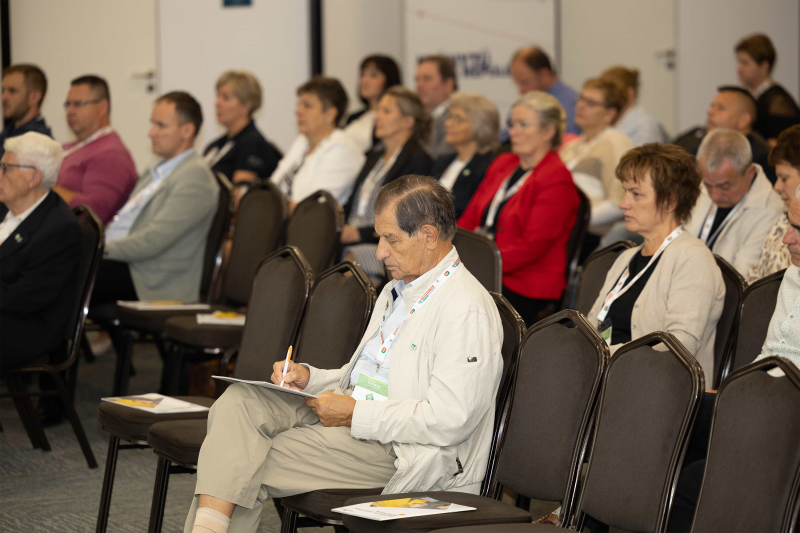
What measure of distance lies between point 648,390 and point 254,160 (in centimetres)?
434

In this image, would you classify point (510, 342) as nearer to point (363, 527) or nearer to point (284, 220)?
point (363, 527)

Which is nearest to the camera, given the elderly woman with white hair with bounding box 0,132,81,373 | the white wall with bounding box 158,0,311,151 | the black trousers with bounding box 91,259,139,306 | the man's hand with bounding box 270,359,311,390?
the man's hand with bounding box 270,359,311,390

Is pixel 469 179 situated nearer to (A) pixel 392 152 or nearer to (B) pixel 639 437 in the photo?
(A) pixel 392 152

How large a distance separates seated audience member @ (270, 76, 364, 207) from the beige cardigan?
269 cm

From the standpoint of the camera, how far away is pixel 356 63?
293 inches

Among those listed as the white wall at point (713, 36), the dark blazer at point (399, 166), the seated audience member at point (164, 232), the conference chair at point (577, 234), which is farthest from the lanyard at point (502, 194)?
the white wall at point (713, 36)

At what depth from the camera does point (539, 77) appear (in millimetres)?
6184

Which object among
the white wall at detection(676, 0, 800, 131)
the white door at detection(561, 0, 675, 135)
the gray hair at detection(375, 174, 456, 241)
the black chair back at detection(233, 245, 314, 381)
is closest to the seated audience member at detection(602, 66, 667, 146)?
the white wall at detection(676, 0, 800, 131)

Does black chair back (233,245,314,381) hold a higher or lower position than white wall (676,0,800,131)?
lower

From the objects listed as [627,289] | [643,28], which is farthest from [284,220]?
[643,28]

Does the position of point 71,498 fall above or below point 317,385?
below

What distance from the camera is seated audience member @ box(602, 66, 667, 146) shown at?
563 cm

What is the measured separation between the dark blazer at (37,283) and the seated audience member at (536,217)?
73.6 inches

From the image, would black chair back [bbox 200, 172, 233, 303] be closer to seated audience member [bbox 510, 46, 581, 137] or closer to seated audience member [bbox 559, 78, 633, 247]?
seated audience member [bbox 559, 78, 633, 247]
